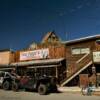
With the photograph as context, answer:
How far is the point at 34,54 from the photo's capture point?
35719mm

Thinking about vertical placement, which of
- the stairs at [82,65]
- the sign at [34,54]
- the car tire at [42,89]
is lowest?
the car tire at [42,89]

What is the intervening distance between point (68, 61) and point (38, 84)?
36.1 feet

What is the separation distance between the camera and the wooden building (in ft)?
90.2

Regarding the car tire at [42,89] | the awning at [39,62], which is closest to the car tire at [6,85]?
the car tire at [42,89]

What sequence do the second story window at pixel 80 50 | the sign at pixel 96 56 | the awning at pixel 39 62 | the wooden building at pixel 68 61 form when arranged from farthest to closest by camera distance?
the awning at pixel 39 62 → the second story window at pixel 80 50 → the wooden building at pixel 68 61 → the sign at pixel 96 56

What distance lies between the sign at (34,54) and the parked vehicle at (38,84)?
11.5m

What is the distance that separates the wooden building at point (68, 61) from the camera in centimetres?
2748

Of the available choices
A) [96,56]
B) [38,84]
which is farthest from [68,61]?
[38,84]

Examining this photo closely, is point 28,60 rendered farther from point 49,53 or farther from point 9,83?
point 9,83

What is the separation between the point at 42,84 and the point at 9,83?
465 cm

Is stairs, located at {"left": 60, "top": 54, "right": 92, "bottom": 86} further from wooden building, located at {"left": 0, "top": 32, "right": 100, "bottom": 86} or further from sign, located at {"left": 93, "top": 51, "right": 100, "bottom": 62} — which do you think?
sign, located at {"left": 93, "top": 51, "right": 100, "bottom": 62}

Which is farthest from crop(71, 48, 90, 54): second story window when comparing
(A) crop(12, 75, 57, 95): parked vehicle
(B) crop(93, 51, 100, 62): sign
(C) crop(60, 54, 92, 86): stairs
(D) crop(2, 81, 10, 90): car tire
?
(D) crop(2, 81, 10, 90): car tire

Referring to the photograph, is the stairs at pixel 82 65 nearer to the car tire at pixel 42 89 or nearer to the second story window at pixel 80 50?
the second story window at pixel 80 50

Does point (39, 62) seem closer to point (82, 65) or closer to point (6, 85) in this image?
point (82, 65)
